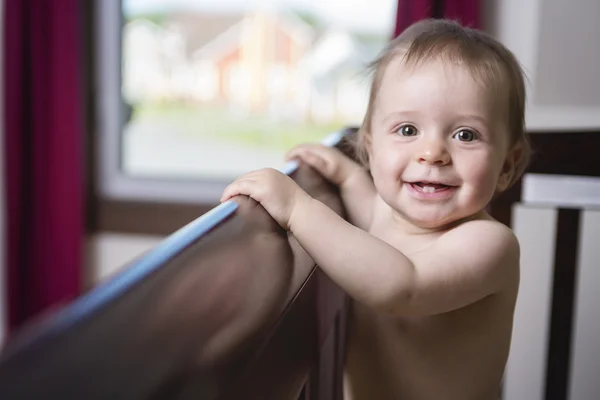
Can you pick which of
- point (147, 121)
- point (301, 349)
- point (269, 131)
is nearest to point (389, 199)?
point (301, 349)

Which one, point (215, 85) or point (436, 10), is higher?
point (436, 10)

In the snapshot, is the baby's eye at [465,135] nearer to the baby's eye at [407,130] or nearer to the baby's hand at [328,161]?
the baby's eye at [407,130]

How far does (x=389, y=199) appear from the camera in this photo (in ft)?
2.17

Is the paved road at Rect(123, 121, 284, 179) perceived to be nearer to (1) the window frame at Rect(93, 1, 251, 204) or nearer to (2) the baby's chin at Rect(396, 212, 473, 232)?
(1) the window frame at Rect(93, 1, 251, 204)

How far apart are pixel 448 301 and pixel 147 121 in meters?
1.83

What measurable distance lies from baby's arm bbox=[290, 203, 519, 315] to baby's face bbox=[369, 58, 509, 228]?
5 cm

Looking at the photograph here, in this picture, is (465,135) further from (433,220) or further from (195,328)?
(195,328)

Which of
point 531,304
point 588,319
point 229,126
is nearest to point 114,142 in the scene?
point 229,126

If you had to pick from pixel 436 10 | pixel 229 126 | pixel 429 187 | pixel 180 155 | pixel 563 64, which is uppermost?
pixel 436 10

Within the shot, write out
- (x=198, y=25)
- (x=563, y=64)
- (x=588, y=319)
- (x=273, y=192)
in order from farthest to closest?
1. (x=198, y=25)
2. (x=563, y=64)
3. (x=588, y=319)
4. (x=273, y=192)

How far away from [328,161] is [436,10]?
1.02 m

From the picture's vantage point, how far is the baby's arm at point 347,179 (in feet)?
2.41

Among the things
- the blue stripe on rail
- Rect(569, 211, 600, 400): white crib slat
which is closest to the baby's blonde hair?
the blue stripe on rail

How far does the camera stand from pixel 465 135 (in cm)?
61
